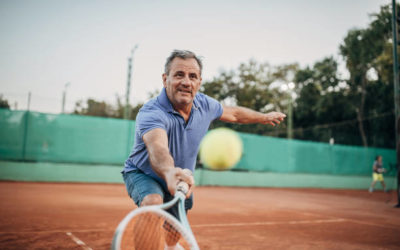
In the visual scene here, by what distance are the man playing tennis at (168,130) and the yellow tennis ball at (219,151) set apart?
12396 millimetres

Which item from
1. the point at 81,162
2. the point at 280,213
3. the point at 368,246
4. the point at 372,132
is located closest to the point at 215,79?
the point at 372,132

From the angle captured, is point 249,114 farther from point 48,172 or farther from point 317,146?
point 317,146

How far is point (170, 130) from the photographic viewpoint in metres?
2.53

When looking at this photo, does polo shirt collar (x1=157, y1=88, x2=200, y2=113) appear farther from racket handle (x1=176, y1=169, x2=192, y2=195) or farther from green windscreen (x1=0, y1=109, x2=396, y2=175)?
green windscreen (x1=0, y1=109, x2=396, y2=175)

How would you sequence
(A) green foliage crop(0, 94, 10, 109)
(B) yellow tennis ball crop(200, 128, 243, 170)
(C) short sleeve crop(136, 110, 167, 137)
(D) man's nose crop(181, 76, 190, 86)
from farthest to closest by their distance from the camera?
(B) yellow tennis ball crop(200, 128, 243, 170), (A) green foliage crop(0, 94, 10, 109), (D) man's nose crop(181, 76, 190, 86), (C) short sleeve crop(136, 110, 167, 137)

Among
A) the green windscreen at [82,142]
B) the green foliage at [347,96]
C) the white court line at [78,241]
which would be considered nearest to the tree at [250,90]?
the green foliage at [347,96]

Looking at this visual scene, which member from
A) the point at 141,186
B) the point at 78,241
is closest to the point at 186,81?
the point at 141,186

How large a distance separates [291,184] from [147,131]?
55.5 ft

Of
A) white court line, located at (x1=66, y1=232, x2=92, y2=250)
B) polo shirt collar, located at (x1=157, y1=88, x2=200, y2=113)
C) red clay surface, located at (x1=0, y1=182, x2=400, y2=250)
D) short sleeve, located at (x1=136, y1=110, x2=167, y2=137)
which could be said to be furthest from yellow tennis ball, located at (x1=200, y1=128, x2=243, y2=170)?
short sleeve, located at (x1=136, y1=110, x2=167, y2=137)

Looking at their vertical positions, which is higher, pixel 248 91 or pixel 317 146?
pixel 248 91

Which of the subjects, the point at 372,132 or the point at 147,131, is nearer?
the point at 147,131

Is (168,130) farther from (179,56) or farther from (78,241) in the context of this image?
(78,241)

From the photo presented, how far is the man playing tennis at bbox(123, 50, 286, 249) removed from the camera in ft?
7.25

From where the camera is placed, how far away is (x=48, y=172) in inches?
488
